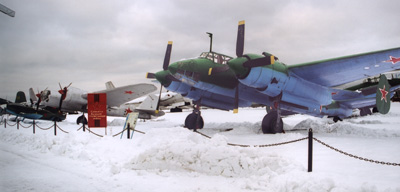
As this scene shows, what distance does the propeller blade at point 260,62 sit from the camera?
885 cm

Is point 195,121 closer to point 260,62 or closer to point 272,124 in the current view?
point 272,124

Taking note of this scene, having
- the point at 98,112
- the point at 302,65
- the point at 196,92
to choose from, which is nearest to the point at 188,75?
the point at 196,92

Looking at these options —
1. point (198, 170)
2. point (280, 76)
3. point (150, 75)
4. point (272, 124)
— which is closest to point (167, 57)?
point (150, 75)

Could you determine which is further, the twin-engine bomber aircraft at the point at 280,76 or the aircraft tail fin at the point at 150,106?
the aircraft tail fin at the point at 150,106

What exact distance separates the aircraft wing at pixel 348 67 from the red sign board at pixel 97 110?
26.3 feet

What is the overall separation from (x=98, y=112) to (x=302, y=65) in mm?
8639

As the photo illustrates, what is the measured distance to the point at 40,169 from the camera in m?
5.28

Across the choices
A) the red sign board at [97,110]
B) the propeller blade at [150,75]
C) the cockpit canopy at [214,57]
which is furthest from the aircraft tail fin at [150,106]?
the red sign board at [97,110]

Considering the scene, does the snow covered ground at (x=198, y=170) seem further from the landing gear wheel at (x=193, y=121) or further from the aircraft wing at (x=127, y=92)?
the aircraft wing at (x=127, y=92)

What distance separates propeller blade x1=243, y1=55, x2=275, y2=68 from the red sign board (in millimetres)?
5899

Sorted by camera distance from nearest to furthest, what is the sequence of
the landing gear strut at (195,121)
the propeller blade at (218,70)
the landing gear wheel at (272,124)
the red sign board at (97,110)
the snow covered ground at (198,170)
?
the snow covered ground at (198,170), the red sign board at (97,110), the landing gear wheel at (272,124), the propeller blade at (218,70), the landing gear strut at (195,121)

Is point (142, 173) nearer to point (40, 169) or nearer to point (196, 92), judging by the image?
point (40, 169)

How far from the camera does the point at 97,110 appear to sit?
1043 centimetres

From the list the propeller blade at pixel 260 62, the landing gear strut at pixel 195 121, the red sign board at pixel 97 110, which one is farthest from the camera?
the landing gear strut at pixel 195 121
